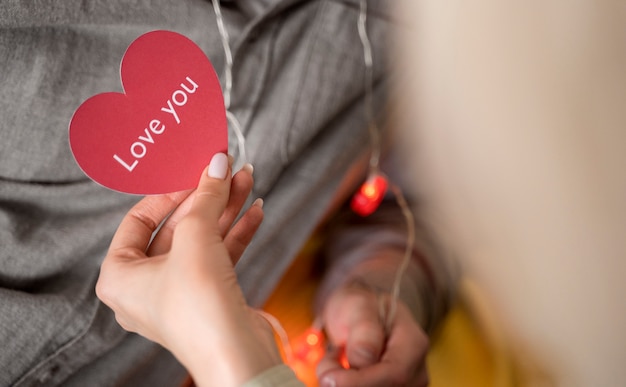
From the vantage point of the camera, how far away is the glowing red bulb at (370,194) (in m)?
0.92

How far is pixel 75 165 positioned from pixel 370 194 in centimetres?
50

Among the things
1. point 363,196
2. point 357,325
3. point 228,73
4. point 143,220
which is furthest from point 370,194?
point 143,220

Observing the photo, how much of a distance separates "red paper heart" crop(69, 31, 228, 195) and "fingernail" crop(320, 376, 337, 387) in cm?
38

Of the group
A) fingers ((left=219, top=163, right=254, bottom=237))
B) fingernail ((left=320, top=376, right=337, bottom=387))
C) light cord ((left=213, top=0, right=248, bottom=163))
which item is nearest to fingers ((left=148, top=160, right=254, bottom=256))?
fingers ((left=219, top=163, right=254, bottom=237))

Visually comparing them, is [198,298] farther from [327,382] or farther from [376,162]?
[376,162]

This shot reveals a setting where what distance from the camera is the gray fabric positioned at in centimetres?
61

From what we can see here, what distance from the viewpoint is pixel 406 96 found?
2.70ft

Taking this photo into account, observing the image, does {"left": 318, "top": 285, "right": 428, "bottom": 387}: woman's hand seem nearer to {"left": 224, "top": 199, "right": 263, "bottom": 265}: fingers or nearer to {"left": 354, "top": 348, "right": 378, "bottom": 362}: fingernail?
{"left": 354, "top": 348, "right": 378, "bottom": 362}: fingernail

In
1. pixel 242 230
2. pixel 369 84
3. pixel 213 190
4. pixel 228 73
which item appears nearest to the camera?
pixel 213 190

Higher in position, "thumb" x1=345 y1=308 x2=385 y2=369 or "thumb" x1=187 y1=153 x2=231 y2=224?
"thumb" x1=187 y1=153 x2=231 y2=224

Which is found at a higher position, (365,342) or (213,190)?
(213,190)

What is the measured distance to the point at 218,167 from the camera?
516 millimetres

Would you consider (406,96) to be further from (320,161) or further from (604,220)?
(604,220)

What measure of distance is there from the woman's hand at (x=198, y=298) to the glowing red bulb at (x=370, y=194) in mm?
444
